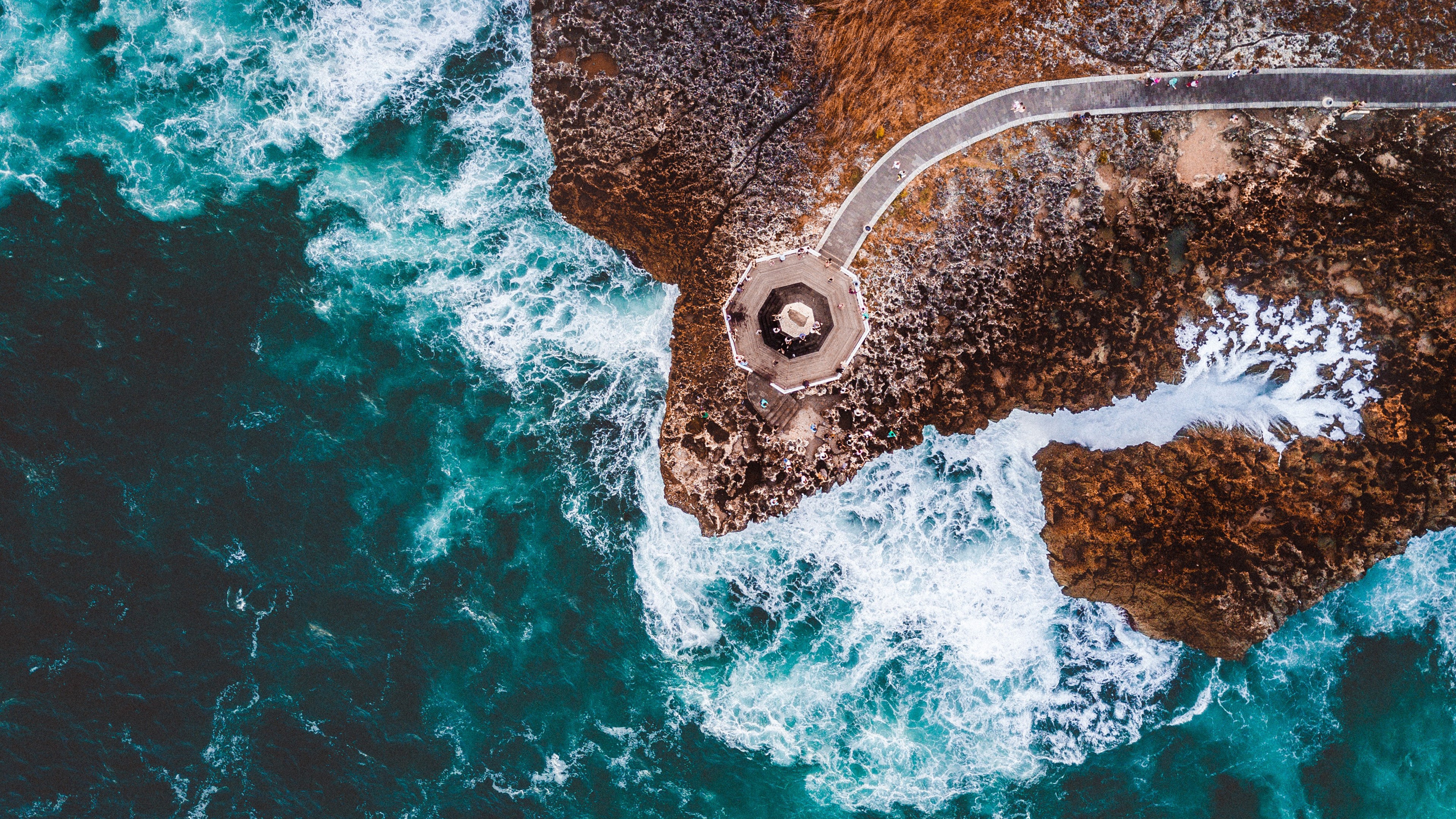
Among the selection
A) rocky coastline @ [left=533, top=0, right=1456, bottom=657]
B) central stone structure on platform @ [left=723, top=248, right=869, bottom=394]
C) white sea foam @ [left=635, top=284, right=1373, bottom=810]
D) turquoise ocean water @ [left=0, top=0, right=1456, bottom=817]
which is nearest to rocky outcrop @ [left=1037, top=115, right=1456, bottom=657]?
rocky coastline @ [left=533, top=0, right=1456, bottom=657]

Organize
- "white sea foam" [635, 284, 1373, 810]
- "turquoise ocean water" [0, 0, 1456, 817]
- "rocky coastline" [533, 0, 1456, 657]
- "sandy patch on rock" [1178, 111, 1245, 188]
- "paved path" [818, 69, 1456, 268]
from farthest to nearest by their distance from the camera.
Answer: "white sea foam" [635, 284, 1373, 810] < "sandy patch on rock" [1178, 111, 1245, 188] < "rocky coastline" [533, 0, 1456, 657] < "paved path" [818, 69, 1456, 268] < "turquoise ocean water" [0, 0, 1456, 817]

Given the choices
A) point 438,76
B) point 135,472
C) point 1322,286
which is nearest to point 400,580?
point 135,472

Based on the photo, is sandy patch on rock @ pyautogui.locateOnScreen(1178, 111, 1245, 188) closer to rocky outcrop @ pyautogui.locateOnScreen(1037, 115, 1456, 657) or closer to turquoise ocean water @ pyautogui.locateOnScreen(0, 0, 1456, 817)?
rocky outcrop @ pyautogui.locateOnScreen(1037, 115, 1456, 657)

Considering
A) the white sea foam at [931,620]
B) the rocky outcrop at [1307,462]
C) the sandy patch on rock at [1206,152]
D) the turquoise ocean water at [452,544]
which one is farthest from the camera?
the white sea foam at [931,620]

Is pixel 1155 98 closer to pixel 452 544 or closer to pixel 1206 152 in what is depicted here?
pixel 1206 152

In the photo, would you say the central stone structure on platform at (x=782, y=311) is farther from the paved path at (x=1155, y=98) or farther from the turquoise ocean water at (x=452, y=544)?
the paved path at (x=1155, y=98)

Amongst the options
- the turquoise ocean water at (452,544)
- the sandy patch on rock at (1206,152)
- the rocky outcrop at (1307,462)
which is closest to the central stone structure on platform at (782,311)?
the turquoise ocean water at (452,544)
